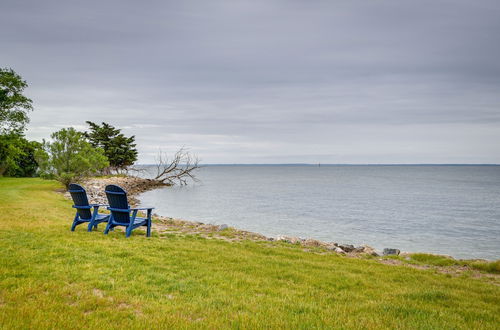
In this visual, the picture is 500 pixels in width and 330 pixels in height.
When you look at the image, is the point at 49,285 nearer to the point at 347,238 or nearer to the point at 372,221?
the point at 347,238

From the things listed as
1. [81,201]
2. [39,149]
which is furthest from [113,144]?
[81,201]

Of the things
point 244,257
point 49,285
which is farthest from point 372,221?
point 49,285

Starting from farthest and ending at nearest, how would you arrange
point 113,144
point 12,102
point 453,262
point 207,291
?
point 113,144
point 12,102
point 453,262
point 207,291

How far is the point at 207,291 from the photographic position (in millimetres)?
5039

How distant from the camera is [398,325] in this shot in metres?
4.07

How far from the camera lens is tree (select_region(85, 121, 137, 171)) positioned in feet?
174

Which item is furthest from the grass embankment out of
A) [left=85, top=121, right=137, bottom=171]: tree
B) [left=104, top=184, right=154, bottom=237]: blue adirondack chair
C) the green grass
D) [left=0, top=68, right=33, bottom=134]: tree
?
[left=85, top=121, right=137, bottom=171]: tree

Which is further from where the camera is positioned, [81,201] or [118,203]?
[81,201]

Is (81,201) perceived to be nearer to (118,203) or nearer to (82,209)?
(82,209)

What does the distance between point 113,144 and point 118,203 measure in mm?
47873

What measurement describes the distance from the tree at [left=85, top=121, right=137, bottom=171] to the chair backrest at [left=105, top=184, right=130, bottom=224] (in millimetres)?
45830

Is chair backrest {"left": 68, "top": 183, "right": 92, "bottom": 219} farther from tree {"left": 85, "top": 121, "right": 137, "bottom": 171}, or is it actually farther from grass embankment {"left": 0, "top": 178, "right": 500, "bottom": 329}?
tree {"left": 85, "top": 121, "right": 137, "bottom": 171}

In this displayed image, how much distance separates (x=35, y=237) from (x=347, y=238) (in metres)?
14.7

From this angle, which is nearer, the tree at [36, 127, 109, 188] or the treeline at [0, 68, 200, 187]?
the treeline at [0, 68, 200, 187]
